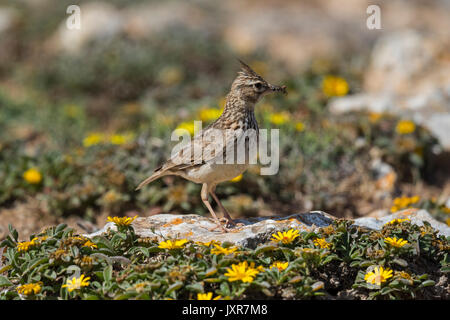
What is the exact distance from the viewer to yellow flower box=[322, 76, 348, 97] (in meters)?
8.92

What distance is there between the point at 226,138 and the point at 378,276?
6.07ft

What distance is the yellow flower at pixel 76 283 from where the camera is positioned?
362cm

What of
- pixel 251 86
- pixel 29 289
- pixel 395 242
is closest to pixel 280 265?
pixel 395 242

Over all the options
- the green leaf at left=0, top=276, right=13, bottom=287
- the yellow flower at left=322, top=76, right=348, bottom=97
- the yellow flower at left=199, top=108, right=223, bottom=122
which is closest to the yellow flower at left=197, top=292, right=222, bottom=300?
the green leaf at left=0, top=276, right=13, bottom=287

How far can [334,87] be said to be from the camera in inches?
354

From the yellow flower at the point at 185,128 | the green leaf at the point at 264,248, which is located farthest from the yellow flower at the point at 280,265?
the yellow flower at the point at 185,128

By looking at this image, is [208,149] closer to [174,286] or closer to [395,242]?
[174,286]

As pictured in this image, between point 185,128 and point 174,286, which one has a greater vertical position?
point 185,128

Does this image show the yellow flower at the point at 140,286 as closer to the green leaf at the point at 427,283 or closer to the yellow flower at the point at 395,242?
the yellow flower at the point at 395,242

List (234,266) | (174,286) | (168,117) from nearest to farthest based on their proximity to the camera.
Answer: (174,286) → (234,266) → (168,117)

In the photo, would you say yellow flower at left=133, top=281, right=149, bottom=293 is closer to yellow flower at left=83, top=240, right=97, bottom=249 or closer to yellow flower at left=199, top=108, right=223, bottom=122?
yellow flower at left=83, top=240, right=97, bottom=249

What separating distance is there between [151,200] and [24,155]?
2136 mm

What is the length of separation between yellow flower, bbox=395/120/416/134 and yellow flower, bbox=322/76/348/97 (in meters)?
1.50

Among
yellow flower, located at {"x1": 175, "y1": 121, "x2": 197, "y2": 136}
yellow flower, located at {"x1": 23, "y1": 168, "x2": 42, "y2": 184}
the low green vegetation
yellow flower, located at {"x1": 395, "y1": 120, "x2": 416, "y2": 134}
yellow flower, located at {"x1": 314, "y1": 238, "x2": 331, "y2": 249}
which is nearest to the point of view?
the low green vegetation
